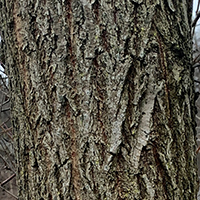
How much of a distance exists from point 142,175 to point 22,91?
0.47 m

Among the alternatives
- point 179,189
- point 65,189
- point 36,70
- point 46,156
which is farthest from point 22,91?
point 179,189

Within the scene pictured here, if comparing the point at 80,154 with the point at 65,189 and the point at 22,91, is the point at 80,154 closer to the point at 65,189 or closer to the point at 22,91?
the point at 65,189

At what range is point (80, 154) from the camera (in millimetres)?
770

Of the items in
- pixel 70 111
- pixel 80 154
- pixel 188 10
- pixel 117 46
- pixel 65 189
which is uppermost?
pixel 188 10

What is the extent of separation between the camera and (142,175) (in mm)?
763

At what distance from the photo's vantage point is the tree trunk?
0.76 m

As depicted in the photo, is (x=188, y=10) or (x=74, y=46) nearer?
(x=74, y=46)

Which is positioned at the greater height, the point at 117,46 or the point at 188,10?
the point at 188,10

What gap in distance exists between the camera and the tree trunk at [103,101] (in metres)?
0.76

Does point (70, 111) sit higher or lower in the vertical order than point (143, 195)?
higher

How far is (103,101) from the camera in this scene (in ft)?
2.52

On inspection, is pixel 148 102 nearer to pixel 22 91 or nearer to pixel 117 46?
pixel 117 46

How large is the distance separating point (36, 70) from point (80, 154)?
30 centimetres

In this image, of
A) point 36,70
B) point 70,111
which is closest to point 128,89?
point 70,111
